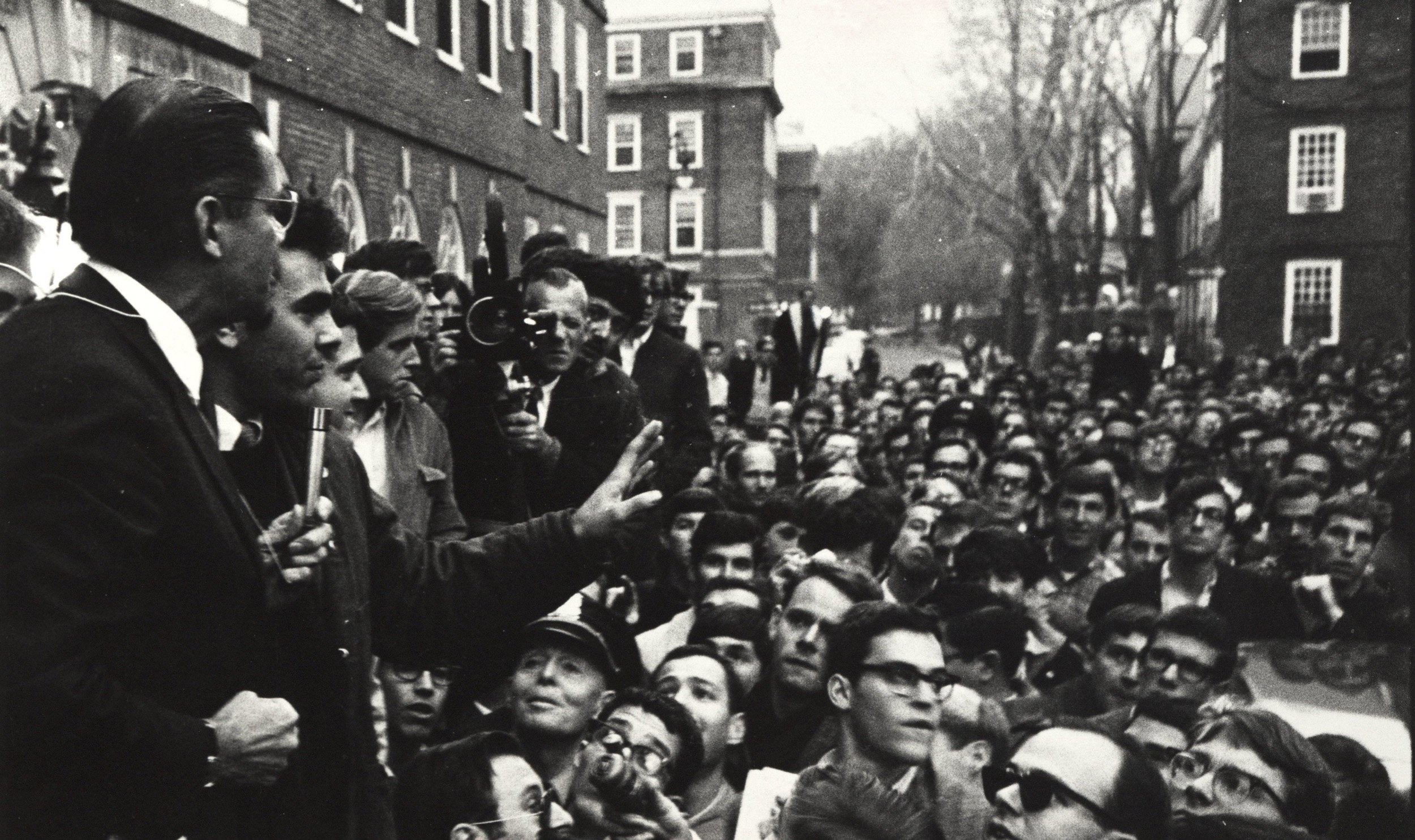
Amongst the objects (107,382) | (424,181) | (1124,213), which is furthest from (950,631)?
(1124,213)

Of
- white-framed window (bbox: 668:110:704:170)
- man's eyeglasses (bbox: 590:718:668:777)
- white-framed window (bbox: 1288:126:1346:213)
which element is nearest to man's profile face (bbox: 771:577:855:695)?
man's eyeglasses (bbox: 590:718:668:777)

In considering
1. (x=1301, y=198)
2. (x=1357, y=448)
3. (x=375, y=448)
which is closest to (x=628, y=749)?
(x=375, y=448)

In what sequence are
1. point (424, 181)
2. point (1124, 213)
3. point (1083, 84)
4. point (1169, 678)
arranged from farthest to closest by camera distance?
point (1124, 213), point (1083, 84), point (424, 181), point (1169, 678)

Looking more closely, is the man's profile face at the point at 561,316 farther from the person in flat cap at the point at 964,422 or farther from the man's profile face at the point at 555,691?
the person in flat cap at the point at 964,422

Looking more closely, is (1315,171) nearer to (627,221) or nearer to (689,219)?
(627,221)

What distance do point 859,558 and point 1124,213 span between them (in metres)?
20.8

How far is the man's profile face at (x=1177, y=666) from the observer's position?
3.97 m

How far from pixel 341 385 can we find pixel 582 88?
572cm

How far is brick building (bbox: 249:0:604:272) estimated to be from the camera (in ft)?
20.5

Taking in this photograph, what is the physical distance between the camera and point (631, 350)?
617 cm

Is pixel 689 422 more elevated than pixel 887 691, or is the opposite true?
pixel 689 422

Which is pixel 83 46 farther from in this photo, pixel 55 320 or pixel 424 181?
pixel 55 320

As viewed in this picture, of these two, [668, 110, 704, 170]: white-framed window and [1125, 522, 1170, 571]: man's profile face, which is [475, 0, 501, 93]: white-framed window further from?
[668, 110, 704, 170]: white-framed window

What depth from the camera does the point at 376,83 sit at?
711 centimetres
